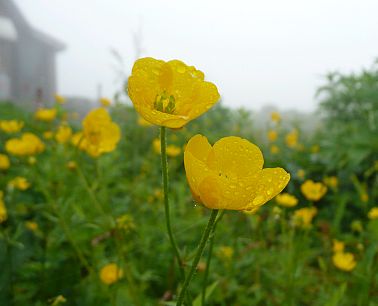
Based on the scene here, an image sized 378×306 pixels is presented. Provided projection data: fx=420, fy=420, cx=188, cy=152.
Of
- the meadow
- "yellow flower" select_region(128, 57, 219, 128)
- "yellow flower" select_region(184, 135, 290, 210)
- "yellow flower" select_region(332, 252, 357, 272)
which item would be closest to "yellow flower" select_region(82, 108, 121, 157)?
the meadow

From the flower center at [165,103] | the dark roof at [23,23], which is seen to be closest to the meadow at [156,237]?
the flower center at [165,103]

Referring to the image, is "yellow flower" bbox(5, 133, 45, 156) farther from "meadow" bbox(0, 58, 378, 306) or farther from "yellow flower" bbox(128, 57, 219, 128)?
"yellow flower" bbox(128, 57, 219, 128)

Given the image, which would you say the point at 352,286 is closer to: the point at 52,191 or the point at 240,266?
the point at 240,266

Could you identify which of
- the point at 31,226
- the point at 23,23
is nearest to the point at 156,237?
the point at 31,226

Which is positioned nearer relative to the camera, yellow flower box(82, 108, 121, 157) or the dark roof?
yellow flower box(82, 108, 121, 157)

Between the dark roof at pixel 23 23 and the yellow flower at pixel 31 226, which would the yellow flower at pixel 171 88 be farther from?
the dark roof at pixel 23 23

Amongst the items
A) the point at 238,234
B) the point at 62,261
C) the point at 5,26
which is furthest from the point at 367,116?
the point at 5,26
